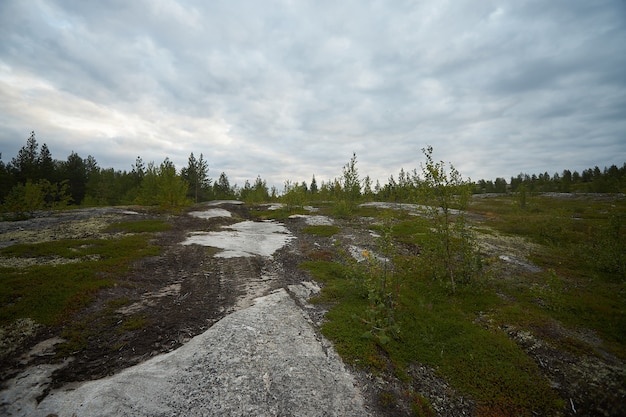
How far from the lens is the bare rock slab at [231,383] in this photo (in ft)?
20.5

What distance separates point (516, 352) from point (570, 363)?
1.42 meters

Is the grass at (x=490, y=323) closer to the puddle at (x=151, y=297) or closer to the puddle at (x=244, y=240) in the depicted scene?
the puddle at (x=244, y=240)

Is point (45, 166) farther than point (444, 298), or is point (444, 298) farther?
Answer: point (45, 166)

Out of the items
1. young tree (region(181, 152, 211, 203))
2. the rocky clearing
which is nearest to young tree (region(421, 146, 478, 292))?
the rocky clearing

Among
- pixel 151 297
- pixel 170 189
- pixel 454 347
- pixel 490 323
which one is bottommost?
pixel 454 347

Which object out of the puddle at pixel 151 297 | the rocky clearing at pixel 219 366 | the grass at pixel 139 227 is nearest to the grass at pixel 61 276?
the rocky clearing at pixel 219 366

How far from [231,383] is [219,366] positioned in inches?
31.9

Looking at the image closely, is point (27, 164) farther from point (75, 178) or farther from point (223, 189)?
point (223, 189)

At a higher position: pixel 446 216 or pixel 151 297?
pixel 446 216

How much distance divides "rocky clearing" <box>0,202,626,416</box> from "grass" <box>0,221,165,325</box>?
838mm

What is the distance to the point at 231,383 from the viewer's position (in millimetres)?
7133

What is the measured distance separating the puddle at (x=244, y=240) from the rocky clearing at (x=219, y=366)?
273 inches

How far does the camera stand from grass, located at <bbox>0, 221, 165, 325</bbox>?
1067cm

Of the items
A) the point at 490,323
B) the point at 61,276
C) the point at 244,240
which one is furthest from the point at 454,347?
the point at 244,240
